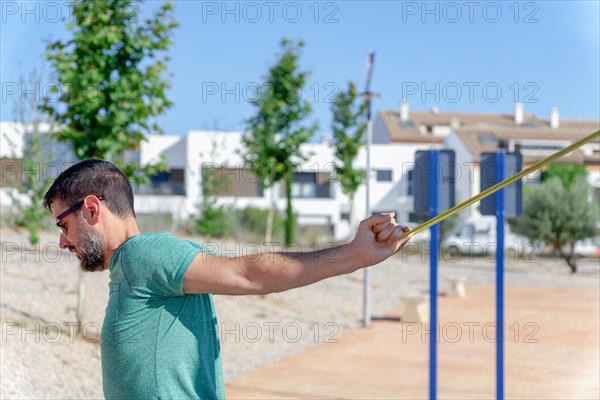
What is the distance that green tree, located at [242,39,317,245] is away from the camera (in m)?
27.4

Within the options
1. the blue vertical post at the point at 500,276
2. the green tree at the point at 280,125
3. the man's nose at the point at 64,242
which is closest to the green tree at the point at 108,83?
the blue vertical post at the point at 500,276

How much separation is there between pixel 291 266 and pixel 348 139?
32176mm

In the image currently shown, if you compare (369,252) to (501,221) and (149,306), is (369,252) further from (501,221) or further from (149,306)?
(501,221)

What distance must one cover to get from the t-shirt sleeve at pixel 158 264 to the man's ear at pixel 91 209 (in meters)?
0.16

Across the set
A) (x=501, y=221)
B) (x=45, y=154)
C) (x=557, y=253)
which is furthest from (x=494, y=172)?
(x=557, y=253)

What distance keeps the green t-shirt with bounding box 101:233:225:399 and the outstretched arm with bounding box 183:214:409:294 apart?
0.06 metres

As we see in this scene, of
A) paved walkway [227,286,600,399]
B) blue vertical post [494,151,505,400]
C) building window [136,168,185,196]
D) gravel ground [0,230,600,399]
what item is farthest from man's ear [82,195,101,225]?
building window [136,168,185,196]

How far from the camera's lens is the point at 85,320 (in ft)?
40.8

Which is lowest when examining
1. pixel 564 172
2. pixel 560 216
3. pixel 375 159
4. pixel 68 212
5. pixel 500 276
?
pixel 500 276

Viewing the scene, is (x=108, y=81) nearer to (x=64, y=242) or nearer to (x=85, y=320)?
(x=85, y=320)

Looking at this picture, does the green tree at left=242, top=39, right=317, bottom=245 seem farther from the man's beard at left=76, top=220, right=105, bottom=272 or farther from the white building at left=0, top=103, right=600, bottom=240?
the man's beard at left=76, top=220, right=105, bottom=272

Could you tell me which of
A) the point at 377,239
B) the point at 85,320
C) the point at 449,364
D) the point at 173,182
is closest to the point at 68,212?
the point at 377,239

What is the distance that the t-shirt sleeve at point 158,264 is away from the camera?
246 cm

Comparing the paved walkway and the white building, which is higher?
the white building
